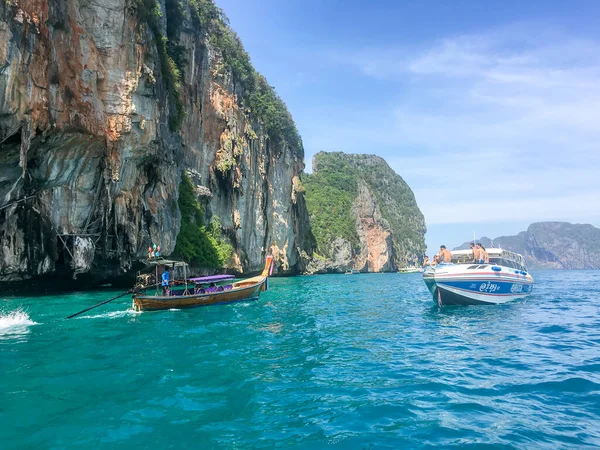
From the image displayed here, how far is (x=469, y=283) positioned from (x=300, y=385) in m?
14.1

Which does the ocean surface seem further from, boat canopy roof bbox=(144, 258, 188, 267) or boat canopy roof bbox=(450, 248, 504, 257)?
boat canopy roof bbox=(144, 258, 188, 267)

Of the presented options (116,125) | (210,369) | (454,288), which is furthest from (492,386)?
(116,125)

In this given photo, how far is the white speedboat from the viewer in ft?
62.5

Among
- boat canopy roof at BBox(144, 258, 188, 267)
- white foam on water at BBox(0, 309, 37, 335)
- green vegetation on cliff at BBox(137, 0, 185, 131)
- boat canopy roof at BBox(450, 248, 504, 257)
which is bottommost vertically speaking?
white foam on water at BBox(0, 309, 37, 335)

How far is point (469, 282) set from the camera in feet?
62.7

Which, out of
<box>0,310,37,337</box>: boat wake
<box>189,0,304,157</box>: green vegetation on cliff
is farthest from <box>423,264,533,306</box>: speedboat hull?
<box>189,0,304,157</box>: green vegetation on cliff

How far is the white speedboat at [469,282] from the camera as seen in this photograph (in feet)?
62.5

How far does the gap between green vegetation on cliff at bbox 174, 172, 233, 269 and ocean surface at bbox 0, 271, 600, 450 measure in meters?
19.5

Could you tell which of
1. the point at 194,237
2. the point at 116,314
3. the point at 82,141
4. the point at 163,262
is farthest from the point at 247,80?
the point at 116,314

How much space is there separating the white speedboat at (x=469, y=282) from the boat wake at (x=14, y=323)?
17.3 meters

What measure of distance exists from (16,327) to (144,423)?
11108mm

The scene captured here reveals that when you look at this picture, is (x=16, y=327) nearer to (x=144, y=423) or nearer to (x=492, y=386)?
(x=144, y=423)

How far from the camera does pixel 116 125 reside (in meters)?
23.3

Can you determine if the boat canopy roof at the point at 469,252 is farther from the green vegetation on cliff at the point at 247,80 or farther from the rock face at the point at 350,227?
the rock face at the point at 350,227
